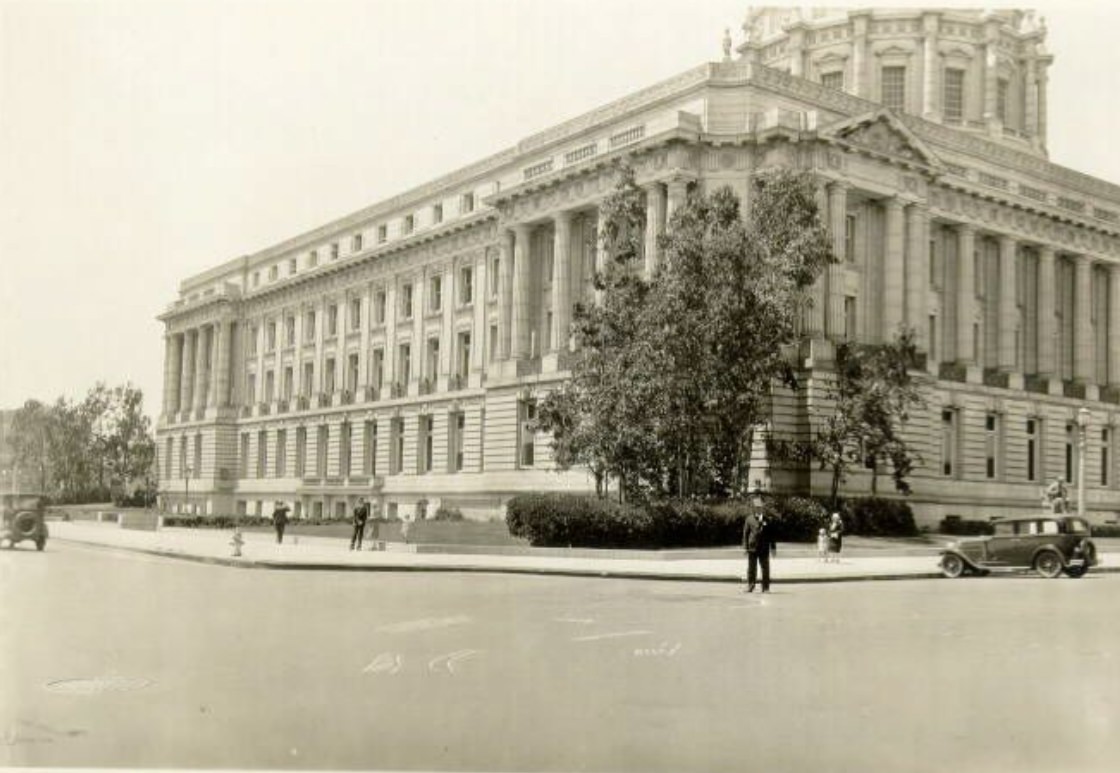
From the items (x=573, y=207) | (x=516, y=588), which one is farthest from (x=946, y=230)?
(x=516, y=588)

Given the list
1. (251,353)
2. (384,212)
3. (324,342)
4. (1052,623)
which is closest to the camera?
(1052,623)

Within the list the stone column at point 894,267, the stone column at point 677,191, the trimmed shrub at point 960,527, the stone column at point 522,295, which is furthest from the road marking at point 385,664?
the stone column at point 522,295

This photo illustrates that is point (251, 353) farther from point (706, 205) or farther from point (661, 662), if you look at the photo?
point (661, 662)

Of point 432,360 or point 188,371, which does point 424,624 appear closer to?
point 432,360

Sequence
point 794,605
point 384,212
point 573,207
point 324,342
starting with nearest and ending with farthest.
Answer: point 794,605
point 573,207
point 384,212
point 324,342

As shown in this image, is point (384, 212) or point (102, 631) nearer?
point (102, 631)

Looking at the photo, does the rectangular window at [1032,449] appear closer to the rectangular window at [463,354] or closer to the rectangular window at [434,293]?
the rectangular window at [463,354]

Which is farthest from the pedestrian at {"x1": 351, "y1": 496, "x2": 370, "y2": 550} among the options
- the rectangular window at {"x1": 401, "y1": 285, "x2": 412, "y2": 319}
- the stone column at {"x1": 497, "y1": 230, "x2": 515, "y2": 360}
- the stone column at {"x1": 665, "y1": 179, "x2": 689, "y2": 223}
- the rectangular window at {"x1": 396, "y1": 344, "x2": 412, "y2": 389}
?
the rectangular window at {"x1": 401, "y1": 285, "x2": 412, "y2": 319}

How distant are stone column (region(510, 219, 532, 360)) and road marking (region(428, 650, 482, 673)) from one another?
46.6 m

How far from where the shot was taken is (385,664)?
12516 mm

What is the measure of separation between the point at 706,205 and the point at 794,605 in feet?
74.7

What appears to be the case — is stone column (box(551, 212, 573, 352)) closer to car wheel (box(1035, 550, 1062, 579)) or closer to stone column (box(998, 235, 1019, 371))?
stone column (box(998, 235, 1019, 371))

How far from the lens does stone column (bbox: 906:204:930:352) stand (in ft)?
175

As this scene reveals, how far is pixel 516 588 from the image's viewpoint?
23516mm
